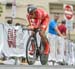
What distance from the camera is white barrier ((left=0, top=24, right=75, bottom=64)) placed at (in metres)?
12.3

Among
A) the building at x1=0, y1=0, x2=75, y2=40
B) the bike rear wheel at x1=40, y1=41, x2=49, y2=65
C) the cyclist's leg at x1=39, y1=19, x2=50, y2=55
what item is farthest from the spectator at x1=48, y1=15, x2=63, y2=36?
the building at x1=0, y1=0, x2=75, y2=40

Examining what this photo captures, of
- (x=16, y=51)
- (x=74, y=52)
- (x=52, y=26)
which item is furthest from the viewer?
(x=74, y=52)

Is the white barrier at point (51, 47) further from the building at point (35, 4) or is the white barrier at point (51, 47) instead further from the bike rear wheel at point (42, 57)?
the building at point (35, 4)

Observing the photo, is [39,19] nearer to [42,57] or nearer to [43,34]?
[43,34]

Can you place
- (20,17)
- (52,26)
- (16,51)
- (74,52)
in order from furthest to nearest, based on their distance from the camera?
1. (20,17)
2. (74,52)
3. (52,26)
4. (16,51)

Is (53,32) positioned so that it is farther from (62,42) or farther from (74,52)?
(74,52)

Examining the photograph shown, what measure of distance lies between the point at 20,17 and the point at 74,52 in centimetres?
954

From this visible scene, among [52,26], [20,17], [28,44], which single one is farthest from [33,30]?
[20,17]

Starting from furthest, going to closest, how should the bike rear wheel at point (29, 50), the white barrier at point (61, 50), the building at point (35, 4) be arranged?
the building at point (35, 4), the white barrier at point (61, 50), the bike rear wheel at point (29, 50)

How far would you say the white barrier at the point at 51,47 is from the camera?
40.3 feet

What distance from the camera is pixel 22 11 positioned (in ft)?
85.7

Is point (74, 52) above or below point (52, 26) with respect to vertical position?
below

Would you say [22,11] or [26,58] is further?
[22,11]

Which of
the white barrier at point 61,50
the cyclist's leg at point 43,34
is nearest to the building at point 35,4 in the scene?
the white barrier at point 61,50
